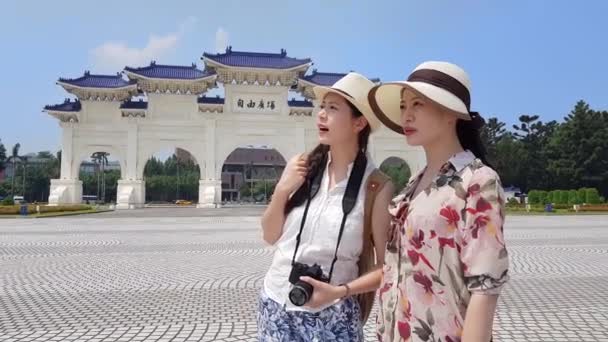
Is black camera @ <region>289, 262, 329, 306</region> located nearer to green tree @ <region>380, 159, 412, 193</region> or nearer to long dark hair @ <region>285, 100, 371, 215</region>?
long dark hair @ <region>285, 100, 371, 215</region>

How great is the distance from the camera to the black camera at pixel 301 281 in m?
1.69

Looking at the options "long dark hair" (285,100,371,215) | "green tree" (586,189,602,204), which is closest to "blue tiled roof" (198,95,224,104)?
"green tree" (586,189,602,204)

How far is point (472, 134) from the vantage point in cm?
164

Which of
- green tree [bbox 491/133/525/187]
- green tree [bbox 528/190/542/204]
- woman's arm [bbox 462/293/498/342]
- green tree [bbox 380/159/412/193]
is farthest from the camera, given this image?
green tree [bbox 380/159/412/193]

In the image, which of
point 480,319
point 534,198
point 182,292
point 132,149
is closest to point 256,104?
point 132,149

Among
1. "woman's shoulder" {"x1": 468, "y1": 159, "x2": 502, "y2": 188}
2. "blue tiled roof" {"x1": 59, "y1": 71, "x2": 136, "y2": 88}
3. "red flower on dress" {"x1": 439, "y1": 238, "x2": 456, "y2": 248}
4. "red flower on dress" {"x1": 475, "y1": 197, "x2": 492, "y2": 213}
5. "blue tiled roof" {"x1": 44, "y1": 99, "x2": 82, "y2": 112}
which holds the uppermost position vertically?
"blue tiled roof" {"x1": 59, "y1": 71, "x2": 136, "y2": 88}

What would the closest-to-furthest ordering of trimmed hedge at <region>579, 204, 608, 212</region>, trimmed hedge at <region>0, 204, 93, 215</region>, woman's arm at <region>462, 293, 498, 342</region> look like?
Result: woman's arm at <region>462, 293, 498, 342</region> → trimmed hedge at <region>0, 204, 93, 215</region> → trimmed hedge at <region>579, 204, 608, 212</region>

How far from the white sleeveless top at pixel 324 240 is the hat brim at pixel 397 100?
0.60 feet

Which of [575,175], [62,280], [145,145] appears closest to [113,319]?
[62,280]

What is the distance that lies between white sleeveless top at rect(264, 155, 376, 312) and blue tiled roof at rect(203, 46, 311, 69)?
3338 centimetres

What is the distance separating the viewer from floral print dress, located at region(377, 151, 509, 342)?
4.66 ft

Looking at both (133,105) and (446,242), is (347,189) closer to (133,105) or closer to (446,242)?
(446,242)

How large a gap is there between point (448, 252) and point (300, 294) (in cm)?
48

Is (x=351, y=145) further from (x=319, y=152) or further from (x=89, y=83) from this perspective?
(x=89, y=83)
